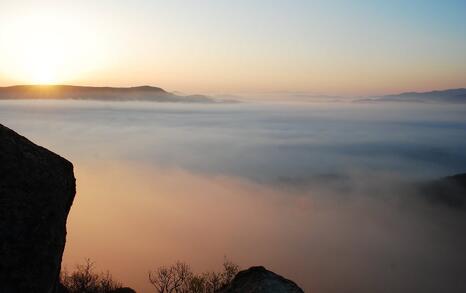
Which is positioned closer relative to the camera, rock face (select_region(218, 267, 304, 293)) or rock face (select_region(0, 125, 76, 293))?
rock face (select_region(0, 125, 76, 293))

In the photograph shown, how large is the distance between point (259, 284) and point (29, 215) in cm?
1443

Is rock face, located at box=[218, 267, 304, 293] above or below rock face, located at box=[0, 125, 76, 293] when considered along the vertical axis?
below

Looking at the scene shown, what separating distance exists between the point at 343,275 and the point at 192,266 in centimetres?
7023

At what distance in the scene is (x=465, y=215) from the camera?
18562cm

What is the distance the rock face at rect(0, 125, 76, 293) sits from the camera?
18.1 meters

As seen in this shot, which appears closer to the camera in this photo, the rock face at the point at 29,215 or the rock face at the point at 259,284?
the rock face at the point at 29,215

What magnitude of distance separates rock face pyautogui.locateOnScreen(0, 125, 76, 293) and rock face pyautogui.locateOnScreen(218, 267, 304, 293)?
11.5m

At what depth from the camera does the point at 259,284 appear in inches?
1025

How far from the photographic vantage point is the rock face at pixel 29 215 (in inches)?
711

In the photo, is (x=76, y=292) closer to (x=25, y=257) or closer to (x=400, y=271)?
(x=25, y=257)

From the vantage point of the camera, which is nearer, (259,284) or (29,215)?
(29,215)

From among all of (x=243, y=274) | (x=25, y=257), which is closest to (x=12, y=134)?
(x=25, y=257)

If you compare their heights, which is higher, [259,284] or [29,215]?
[29,215]

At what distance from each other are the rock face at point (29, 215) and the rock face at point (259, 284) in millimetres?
11529
